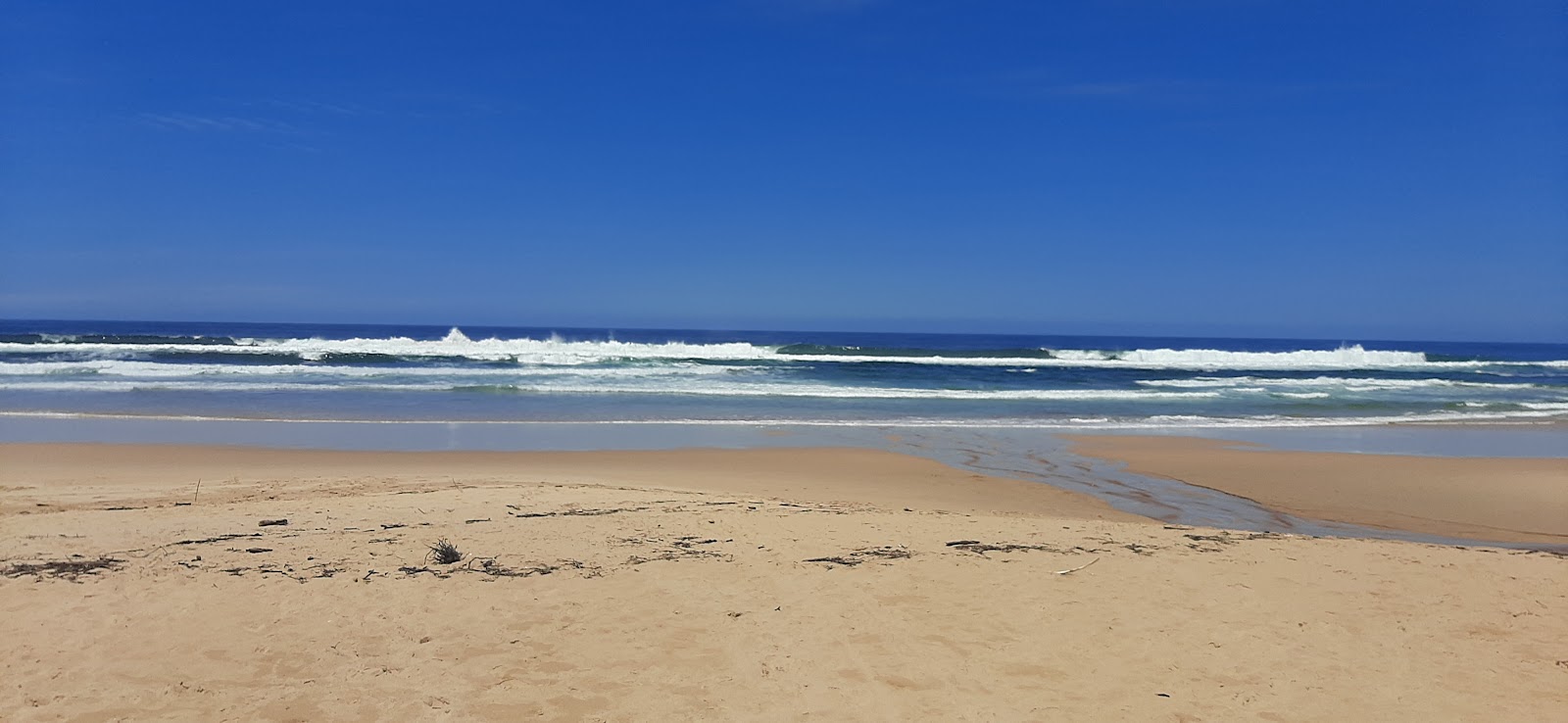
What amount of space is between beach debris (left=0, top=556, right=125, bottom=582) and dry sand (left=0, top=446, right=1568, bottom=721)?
0.13 ft

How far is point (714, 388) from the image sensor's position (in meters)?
24.2

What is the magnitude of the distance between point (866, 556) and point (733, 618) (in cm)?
151

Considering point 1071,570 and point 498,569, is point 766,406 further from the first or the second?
point 498,569

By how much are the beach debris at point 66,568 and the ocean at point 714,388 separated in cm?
1070

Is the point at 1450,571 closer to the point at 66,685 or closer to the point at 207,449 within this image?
the point at 66,685

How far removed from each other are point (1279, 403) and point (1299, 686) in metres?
21.3

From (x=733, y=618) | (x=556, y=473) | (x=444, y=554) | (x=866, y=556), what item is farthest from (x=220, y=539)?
(x=556, y=473)

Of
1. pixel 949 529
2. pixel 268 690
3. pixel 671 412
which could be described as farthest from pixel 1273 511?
pixel 671 412

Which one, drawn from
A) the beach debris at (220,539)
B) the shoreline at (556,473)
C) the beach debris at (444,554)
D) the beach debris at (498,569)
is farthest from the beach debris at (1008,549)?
the beach debris at (220,539)

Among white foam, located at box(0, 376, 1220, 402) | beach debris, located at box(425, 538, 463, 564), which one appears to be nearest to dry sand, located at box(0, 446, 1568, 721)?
beach debris, located at box(425, 538, 463, 564)

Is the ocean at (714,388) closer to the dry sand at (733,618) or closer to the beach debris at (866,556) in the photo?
the dry sand at (733,618)

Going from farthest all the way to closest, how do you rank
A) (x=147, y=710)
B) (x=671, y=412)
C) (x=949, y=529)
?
(x=671, y=412), (x=949, y=529), (x=147, y=710)

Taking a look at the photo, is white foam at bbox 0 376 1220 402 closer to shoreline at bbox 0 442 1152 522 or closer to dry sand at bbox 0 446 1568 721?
shoreline at bbox 0 442 1152 522

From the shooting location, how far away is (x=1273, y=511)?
8953mm
